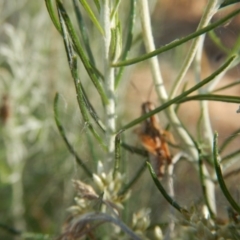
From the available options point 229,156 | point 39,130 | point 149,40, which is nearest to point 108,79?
point 149,40

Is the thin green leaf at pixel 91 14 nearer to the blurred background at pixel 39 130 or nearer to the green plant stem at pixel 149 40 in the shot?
the green plant stem at pixel 149 40

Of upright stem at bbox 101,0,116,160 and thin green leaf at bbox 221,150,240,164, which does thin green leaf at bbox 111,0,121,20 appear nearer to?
upright stem at bbox 101,0,116,160

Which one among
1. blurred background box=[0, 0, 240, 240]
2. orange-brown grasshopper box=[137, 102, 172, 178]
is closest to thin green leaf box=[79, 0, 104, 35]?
orange-brown grasshopper box=[137, 102, 172, 178]

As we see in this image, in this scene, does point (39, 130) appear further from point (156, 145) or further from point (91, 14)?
point (91, 14)

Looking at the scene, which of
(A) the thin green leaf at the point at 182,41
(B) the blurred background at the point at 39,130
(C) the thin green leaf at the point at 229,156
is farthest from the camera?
(B) the blurred background at the point at 39,130

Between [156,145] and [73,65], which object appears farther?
[156,145]

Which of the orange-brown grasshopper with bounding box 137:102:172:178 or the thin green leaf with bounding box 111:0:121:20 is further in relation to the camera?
the orange-brown grasshopper with bounding box 137:102:172:178

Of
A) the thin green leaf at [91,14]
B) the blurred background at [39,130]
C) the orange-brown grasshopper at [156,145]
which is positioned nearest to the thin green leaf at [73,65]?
the thin green leaf at [91,14]
